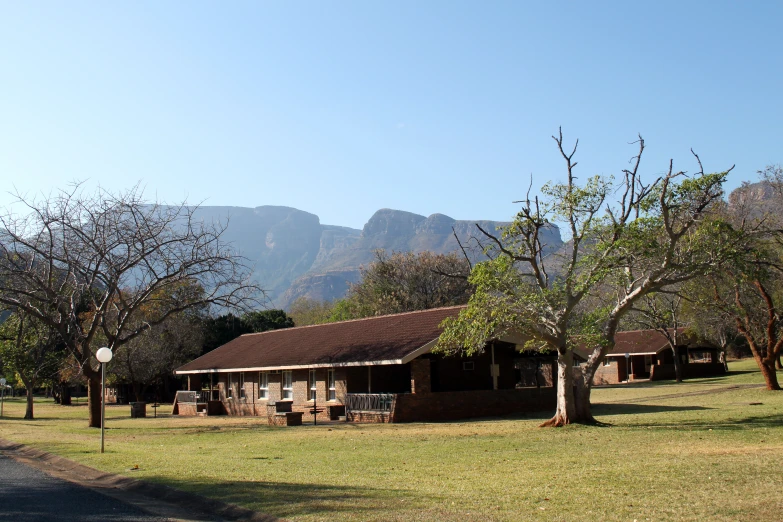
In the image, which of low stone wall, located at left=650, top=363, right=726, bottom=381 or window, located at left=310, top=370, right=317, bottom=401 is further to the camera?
low stone wall, located at left=650, top=363, right=726, bottom=381

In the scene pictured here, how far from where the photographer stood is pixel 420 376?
28922mm

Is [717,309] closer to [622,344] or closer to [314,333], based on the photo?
[314,333]

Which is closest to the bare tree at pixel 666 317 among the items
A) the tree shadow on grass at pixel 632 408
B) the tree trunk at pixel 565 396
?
the tree shadow on grass at pixel 632 408

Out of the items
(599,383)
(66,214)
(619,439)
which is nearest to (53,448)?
(66,214)

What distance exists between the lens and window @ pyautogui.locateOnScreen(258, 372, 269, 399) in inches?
1510

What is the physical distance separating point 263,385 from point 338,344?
6.68m

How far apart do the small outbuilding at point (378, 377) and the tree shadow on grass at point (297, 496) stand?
51.5ft

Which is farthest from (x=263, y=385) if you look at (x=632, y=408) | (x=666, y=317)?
(x=666, y=317)

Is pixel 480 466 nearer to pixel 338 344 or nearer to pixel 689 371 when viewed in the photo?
pixel 338 344

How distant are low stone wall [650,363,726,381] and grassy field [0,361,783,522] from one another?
39.2m

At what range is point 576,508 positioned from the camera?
9242 millimetres

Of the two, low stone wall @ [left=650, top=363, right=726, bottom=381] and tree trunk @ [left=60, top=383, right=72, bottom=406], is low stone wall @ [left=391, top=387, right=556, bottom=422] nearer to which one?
low stone wall @ [left=650, top=363, right=726, bottom=381]

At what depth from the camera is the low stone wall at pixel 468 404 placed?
2795cm

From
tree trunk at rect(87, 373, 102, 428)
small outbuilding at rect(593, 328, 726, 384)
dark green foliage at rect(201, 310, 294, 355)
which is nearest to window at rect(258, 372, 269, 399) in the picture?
tree trunk at rect(87, 373, 102, 428)
